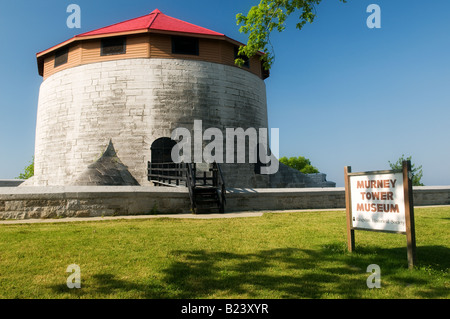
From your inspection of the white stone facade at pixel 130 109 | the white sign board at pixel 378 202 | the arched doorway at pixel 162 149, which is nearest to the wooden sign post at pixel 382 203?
the white sign board at pixel 378 202

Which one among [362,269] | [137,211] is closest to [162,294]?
[362,269]

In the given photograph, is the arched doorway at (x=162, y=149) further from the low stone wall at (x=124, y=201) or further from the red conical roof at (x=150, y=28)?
the low stone wall at (x=124, y=201)

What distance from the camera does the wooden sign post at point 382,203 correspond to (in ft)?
15.6

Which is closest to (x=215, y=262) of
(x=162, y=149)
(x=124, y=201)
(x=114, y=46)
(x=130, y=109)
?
(x=124, y=201)

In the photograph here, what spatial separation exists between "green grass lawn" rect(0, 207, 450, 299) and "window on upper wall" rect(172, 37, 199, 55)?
42.0 feet

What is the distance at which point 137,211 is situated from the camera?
10.4 metres

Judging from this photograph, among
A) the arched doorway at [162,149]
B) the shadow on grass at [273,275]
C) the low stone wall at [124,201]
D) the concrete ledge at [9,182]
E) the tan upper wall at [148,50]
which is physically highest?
the tan upper wall at [148,50]

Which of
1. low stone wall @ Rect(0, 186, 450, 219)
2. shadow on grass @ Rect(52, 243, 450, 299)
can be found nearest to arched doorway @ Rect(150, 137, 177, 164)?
low stone wall @ Rect(0, 186, 450, 219)

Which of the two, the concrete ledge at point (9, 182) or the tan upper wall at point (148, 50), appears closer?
the tan upper wall at point (148, 50)

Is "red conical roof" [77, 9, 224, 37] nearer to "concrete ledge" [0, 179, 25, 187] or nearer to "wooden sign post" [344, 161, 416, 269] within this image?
"concrete ledge" [0, 179, 25, 187]

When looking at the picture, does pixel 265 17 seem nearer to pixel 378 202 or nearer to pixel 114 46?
pixel 378 202

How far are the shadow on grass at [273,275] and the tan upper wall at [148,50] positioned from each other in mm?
14536

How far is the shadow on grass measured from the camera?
3742 millimetres

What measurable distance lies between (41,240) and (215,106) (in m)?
13.1
